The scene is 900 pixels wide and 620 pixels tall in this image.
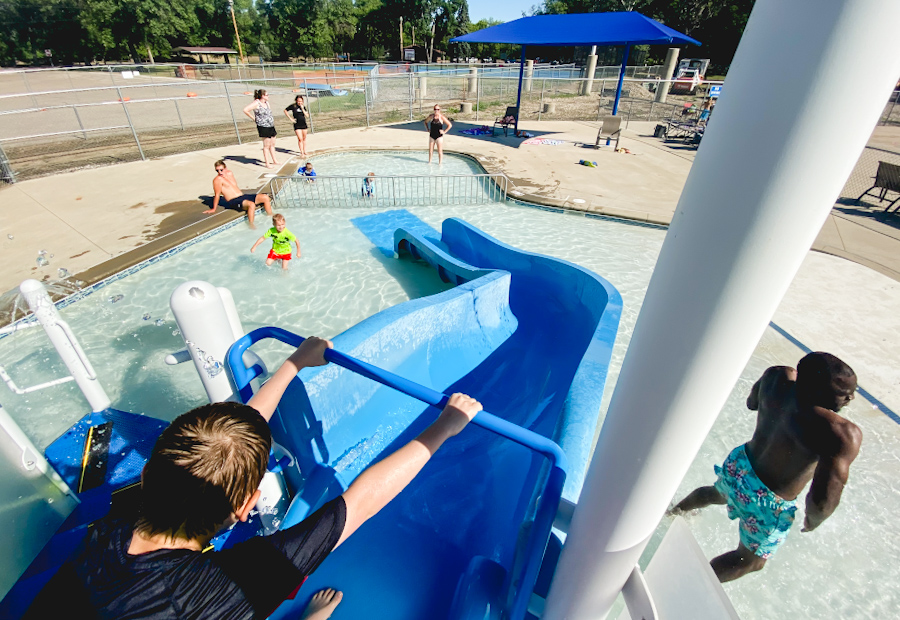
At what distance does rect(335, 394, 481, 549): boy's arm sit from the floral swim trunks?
198cm

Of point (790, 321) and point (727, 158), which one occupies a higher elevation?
point (727, 158)

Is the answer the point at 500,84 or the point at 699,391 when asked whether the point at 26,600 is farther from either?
the point at 500,84

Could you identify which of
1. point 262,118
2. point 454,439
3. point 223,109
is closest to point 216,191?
point 262,118

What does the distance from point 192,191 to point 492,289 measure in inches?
314

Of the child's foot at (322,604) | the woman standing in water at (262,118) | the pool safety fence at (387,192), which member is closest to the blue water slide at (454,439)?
the child's foot at (322,604)

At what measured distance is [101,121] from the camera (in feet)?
56.0

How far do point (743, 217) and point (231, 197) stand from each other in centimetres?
933

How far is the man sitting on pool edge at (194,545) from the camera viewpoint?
1130 mm

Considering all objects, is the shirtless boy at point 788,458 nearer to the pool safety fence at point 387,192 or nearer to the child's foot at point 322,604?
the child's foot at point 322,604

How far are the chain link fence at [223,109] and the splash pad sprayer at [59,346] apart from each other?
895 centimetres

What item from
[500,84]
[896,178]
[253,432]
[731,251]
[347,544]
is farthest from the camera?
[500,84]

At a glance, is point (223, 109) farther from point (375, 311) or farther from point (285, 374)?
point (285, 374)

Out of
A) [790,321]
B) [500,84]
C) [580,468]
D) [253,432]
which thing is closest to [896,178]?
[790,321]

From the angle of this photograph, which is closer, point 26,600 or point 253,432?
point 253,432
